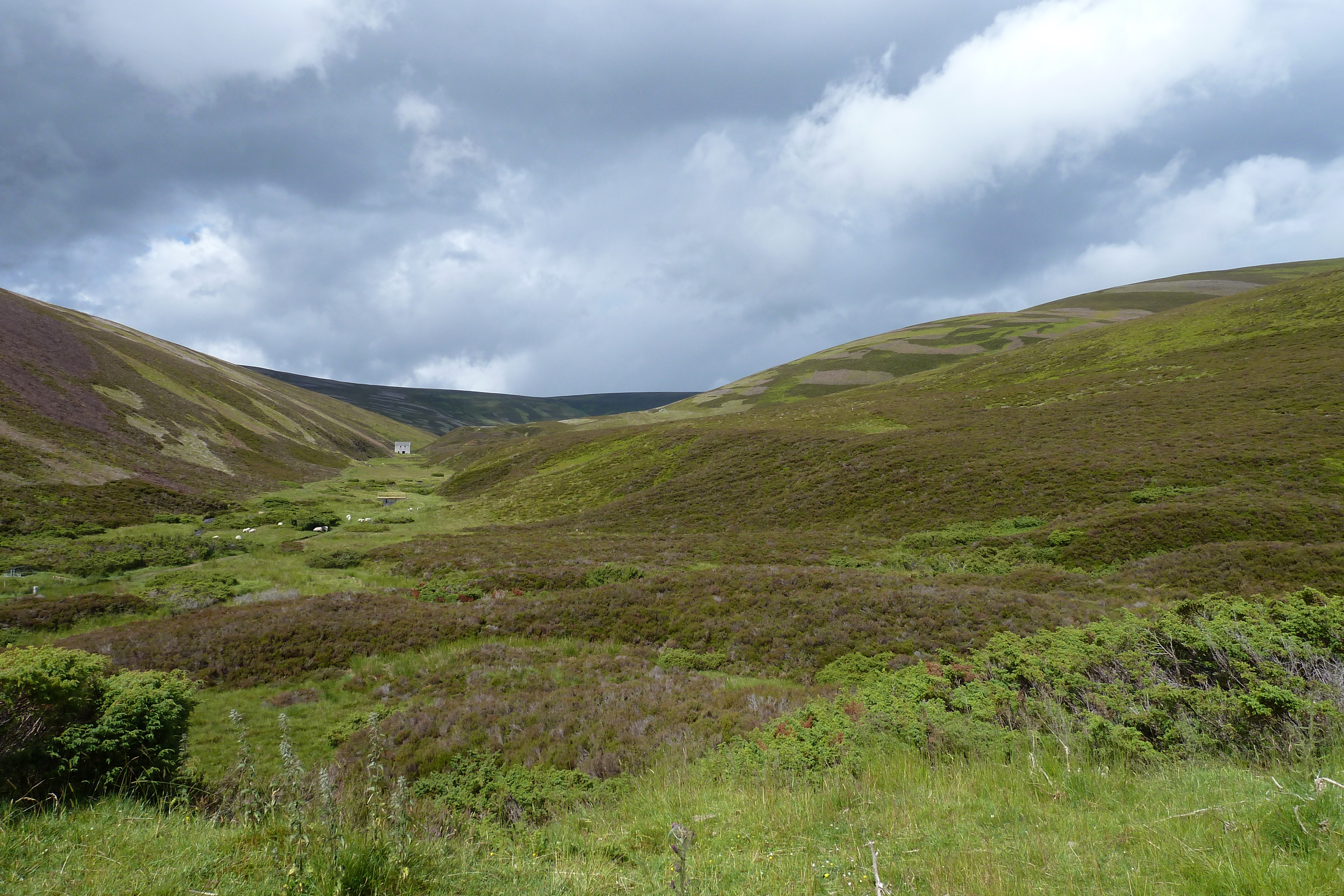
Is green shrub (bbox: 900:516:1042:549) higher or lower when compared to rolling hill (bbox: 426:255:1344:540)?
lower

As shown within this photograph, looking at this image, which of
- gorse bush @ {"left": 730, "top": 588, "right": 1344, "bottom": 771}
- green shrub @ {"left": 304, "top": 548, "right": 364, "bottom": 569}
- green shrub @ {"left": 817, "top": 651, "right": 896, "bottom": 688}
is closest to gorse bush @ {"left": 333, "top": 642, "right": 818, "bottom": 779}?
green shrub @ {"left": 817, "top": 651, "right": 896, "bottom": 688}

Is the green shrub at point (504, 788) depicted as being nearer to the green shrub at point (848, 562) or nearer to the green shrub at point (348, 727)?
the green shrub at point (348, 727)

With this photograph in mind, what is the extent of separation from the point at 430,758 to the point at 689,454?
43.0 m

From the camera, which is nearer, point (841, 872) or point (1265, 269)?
point (841, 872)

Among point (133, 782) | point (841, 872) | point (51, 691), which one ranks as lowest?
point (841, 872)

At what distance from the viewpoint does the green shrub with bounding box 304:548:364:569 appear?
2689cm

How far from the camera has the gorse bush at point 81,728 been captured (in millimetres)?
6012

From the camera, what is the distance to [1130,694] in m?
7.41

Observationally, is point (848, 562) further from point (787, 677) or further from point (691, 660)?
point (691, 660)

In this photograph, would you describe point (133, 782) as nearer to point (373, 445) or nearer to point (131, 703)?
point (131, 703)

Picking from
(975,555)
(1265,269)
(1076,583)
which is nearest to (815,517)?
(975,555)

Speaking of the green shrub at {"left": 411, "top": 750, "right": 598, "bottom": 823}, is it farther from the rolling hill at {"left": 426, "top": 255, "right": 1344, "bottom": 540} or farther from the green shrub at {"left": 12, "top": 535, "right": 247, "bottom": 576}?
the rolling hill at {"left": 426, "top": 255, "right": 1344, "bottom": 540}

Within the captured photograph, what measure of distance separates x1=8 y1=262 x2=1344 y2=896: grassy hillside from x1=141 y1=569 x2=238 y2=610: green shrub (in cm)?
13

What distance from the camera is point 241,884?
403cm
